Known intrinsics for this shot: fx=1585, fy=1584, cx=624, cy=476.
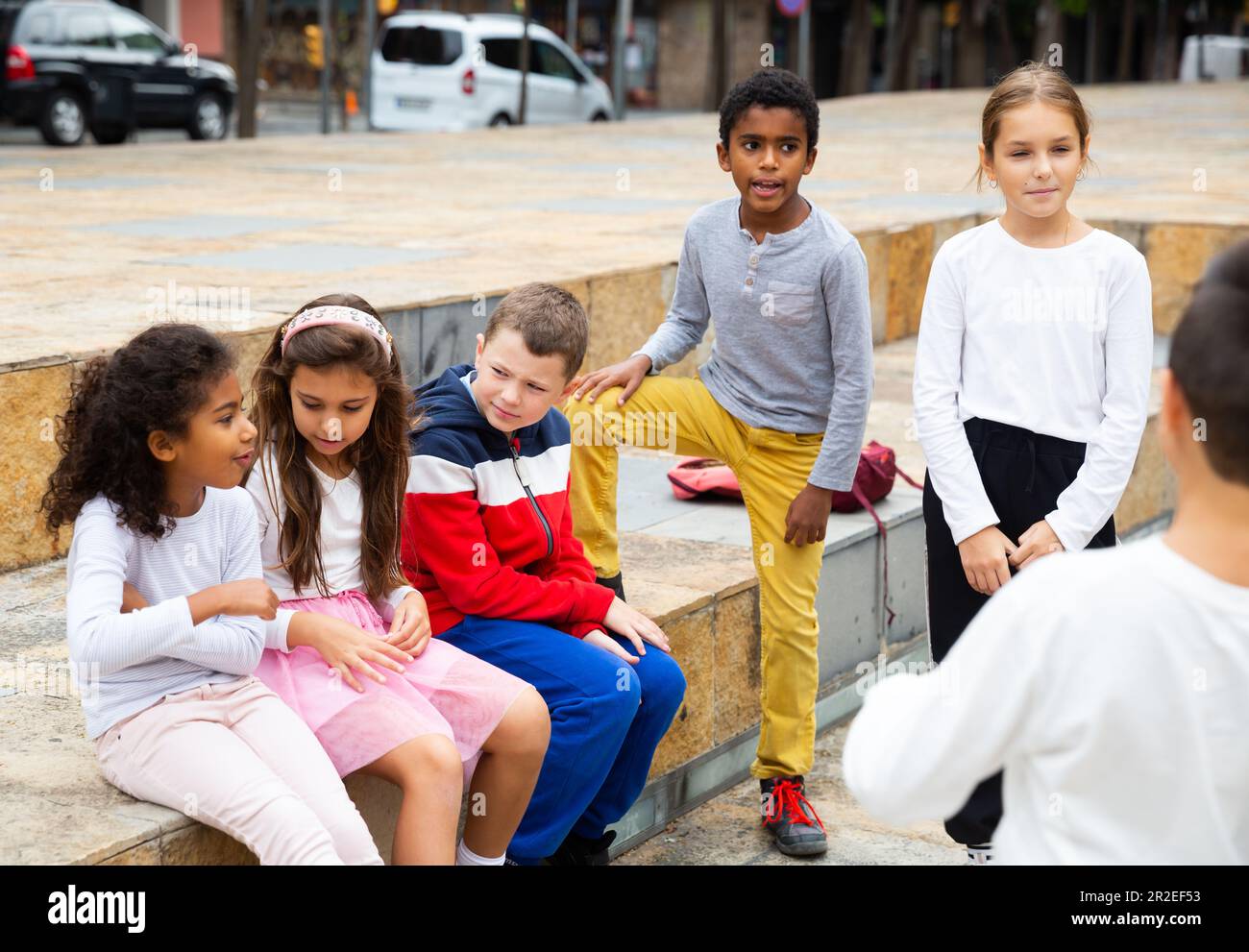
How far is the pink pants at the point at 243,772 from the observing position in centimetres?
237

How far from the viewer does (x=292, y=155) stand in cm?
1209

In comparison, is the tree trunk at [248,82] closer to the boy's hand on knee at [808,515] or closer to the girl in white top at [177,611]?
the boy's hand on knee at [808,515]

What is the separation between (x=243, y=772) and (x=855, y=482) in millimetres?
2678

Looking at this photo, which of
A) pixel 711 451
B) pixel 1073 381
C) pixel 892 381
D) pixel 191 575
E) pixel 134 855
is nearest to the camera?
pixel 134 855

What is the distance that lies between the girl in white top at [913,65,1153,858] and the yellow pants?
0.60m

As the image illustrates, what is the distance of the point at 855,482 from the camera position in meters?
4.73

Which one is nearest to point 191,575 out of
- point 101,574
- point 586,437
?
point 101,574

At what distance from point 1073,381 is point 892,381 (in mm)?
4152

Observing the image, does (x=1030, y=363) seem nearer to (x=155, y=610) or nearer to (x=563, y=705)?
(x=563, y=705)

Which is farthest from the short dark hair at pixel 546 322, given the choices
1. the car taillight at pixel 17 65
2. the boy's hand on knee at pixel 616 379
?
the car taillight at pixel 17 65

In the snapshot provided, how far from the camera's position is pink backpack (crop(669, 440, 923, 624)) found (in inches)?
185

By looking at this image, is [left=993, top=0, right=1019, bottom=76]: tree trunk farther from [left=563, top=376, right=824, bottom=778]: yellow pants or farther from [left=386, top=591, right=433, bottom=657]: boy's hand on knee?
[left=386, top=591, right=433, bottom=657]: boy's hand on knee

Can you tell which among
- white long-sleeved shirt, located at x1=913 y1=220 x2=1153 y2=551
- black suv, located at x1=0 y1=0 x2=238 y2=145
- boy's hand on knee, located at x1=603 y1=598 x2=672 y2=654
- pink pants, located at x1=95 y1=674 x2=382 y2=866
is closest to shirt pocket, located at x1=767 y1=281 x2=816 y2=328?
white long-sleeved shirt, located at x1=913 y1=220 x2=1153 y2=551
